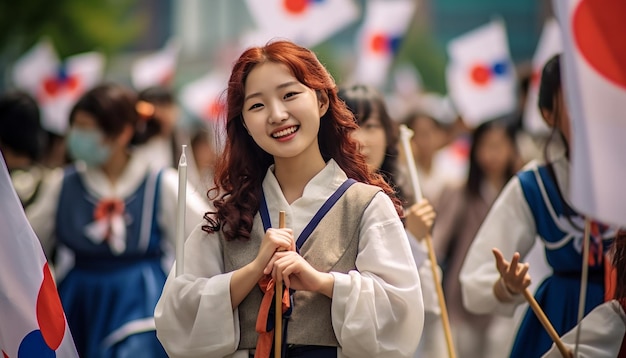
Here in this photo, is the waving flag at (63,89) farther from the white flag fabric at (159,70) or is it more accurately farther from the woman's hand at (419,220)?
the woman's hand at (419,220)

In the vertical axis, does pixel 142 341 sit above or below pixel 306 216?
below

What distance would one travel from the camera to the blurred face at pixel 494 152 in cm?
884

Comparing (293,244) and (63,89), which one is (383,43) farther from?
(293,244)

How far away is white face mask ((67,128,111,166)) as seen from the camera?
6.15 meters

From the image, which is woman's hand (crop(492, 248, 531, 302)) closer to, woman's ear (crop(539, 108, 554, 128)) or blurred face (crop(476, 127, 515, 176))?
woman's ear (crop(539, 108, 554, 128))

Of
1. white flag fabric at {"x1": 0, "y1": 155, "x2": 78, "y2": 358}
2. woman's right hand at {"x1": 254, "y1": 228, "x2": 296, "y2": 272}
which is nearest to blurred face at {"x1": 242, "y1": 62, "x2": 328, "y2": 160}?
woman's right hand at {"x1": 254, "y1": 228, "x2": 296, "y2": 272}

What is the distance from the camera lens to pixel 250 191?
4078 mm

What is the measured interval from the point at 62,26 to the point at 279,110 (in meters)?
22.9

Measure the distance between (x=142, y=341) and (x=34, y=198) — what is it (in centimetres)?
151

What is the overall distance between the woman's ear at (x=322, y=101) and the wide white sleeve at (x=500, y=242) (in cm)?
136

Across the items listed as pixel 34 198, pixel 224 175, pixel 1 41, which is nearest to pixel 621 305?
pixel 224 175

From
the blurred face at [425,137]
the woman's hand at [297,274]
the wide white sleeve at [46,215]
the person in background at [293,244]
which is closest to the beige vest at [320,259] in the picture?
the person in background at [293,244]

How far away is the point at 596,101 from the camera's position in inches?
139

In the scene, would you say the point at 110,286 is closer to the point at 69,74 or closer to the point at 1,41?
the point at 69,74
